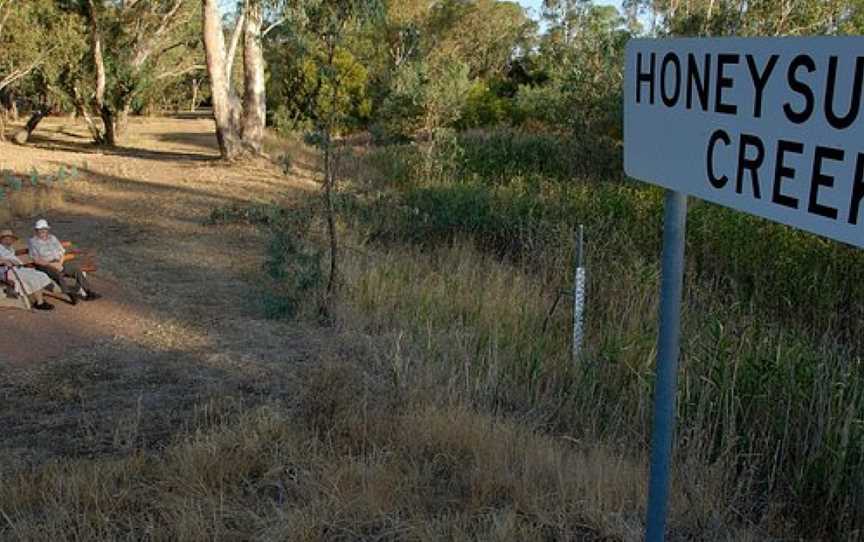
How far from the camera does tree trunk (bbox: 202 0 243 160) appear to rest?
57.9 ft

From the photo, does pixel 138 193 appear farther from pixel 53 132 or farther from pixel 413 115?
pixel 53 132

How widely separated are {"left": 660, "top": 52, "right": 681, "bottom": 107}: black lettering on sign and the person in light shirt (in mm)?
6424

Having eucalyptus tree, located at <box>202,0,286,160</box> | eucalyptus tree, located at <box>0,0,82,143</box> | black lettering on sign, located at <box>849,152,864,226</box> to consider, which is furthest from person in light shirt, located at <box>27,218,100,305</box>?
eucalyptus tree, located at <box>0,0,82,143</box>

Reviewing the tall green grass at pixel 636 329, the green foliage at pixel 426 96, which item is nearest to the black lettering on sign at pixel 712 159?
the tall green grass at pixel 636 329

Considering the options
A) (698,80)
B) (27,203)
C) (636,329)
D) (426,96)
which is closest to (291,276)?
(636,329)

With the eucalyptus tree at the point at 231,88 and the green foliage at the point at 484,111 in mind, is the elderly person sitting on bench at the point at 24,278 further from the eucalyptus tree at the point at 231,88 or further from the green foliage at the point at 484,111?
the green foliage at the point at 484,111

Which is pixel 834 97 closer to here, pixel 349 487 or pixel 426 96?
pixel 349 487

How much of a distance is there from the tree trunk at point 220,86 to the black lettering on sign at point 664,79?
17.0 meters

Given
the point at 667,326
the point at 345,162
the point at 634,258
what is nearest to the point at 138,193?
the point at 345,162

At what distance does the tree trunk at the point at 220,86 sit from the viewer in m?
17.6

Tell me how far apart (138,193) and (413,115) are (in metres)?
7.13

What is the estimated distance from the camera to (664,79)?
194 centimetres

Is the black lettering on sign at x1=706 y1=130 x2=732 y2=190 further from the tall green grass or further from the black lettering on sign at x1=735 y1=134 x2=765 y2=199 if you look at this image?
the tall green grass

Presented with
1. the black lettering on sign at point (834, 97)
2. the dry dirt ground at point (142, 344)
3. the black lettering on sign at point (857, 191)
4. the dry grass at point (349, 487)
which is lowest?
the dry dirt ground at point (142, 344)
